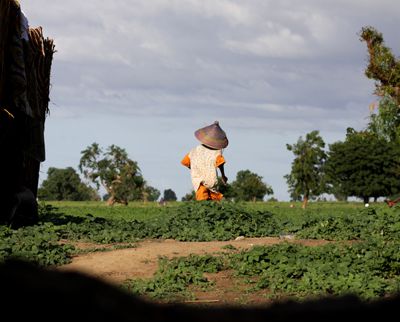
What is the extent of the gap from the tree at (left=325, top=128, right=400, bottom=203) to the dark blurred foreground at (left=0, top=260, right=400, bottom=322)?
210 ft

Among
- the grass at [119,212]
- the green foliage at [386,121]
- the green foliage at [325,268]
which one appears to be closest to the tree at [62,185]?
the green foliage at [386,121]

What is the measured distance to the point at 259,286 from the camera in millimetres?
8953

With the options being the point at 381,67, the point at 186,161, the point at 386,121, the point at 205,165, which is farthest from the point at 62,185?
the point at 205,165

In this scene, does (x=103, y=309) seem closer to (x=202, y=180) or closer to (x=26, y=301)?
(x=26, y=301)

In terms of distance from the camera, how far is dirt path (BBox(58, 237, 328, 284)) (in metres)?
9.76

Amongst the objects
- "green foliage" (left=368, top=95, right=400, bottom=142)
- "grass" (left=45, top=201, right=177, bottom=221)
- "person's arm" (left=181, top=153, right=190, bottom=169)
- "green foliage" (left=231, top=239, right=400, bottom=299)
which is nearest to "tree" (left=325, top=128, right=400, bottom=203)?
"green foliage" (left=368, top=95, right=400, bottom=142)

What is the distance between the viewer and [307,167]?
64.1 metres

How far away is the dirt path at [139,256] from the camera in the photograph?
9758mm

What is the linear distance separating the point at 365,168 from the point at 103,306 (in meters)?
67.1

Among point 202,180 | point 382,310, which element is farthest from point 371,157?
point 382,310

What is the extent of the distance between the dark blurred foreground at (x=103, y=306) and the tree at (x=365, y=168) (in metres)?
64.1

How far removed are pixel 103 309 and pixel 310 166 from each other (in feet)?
208

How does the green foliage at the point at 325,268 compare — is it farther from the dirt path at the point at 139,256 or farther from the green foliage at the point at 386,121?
the green foliage at the point at 386,121

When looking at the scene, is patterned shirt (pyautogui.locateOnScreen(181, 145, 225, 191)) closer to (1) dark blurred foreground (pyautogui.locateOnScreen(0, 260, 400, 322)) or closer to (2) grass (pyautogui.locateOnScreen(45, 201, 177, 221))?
(2) grass (pyautogui.locateOnScreen(45, 201, 177, 221))
